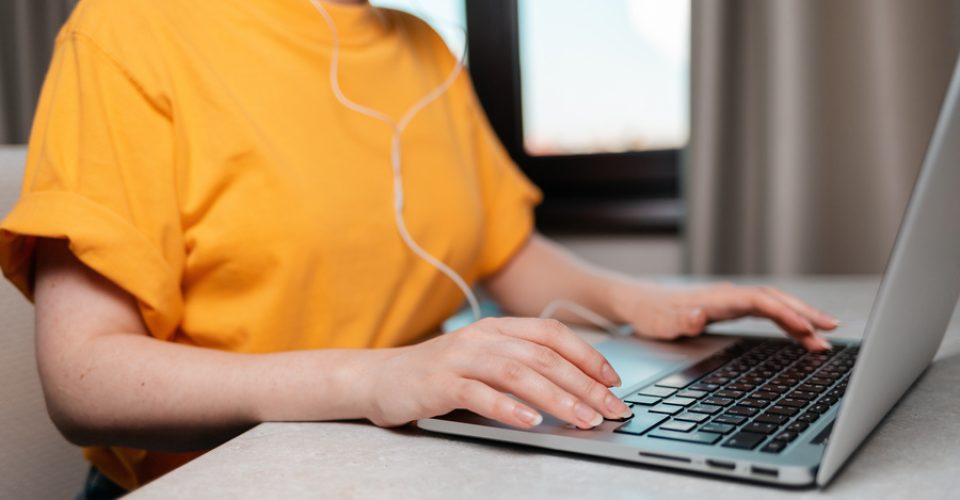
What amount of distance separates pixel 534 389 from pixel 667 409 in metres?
0.08

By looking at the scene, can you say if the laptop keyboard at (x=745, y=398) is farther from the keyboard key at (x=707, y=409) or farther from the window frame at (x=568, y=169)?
the window frame at (x=568, y=169)

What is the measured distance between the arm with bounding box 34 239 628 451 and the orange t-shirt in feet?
0.13

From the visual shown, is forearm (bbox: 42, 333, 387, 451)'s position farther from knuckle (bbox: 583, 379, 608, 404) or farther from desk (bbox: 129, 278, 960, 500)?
knuckle (bbox: 583, 379, 608, 404)

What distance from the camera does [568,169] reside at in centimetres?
194

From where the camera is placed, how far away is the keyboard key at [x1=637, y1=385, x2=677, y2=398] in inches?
21.6

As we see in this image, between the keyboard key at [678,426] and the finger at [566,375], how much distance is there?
28 mm

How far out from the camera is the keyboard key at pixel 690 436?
446mm

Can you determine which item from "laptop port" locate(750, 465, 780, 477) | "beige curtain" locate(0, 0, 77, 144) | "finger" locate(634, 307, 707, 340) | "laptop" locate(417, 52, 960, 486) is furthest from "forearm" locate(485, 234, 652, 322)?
"beige curtain" locate(0, 0, 77, 144)

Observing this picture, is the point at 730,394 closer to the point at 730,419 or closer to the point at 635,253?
the point at 730,419

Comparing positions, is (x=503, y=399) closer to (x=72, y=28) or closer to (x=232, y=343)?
(x=232, y=343)

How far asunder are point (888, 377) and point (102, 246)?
0.53 metres

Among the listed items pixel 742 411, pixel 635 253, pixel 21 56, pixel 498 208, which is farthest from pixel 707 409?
pixel 21 56

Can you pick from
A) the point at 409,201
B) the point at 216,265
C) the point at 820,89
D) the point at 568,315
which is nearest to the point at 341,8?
the point at 409,201

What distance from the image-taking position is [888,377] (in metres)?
0.47
